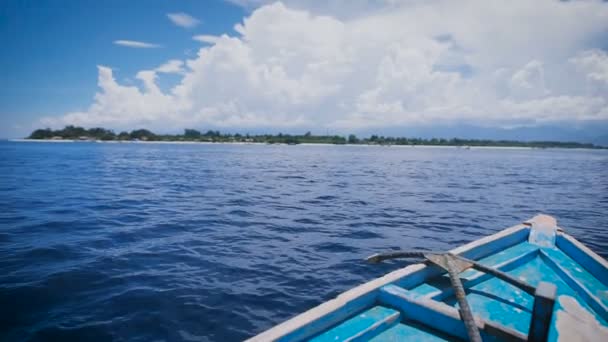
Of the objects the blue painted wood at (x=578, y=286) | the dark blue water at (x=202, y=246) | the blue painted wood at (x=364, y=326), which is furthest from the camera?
the dark blue water at (x=202, y=246)

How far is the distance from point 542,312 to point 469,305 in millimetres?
1378

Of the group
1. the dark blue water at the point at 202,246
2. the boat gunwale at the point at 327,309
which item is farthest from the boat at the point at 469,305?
the dark blue water at the point at 202,246

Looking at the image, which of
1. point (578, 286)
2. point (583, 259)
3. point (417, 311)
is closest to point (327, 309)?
point (417, 311)

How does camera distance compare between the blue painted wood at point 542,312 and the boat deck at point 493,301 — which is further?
the boat deck at point 493,301

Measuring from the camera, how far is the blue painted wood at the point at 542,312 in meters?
2.59

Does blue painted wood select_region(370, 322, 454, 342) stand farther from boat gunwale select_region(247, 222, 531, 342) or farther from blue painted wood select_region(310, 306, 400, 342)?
boat gunwale select_region(247, 222, 531, 342)

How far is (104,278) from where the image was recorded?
6930 millimetres

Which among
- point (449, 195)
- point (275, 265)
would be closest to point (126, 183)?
point (275, 265)

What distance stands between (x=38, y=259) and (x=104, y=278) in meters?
2.51

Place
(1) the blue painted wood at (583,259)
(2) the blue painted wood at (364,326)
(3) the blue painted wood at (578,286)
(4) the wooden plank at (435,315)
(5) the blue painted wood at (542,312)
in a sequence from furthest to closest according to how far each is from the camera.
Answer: (1) the blue painted wood at (583,259)
(3) the blue painted wood at (578,286)
(2) the blue painted wood at (364,326)
(4) the wooden plank at (435,315)
(5) the blue painted wood at (542,312)

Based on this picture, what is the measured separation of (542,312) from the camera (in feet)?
8.70

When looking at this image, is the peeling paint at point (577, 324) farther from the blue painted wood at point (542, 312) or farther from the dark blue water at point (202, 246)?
the dark blue water at point (202, 246)

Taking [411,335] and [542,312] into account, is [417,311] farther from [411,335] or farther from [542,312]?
[542,312]

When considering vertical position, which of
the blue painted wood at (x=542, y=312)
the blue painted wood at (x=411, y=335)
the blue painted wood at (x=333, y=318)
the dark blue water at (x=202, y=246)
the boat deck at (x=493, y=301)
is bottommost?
the dark blue water at (x=202, y=246)
